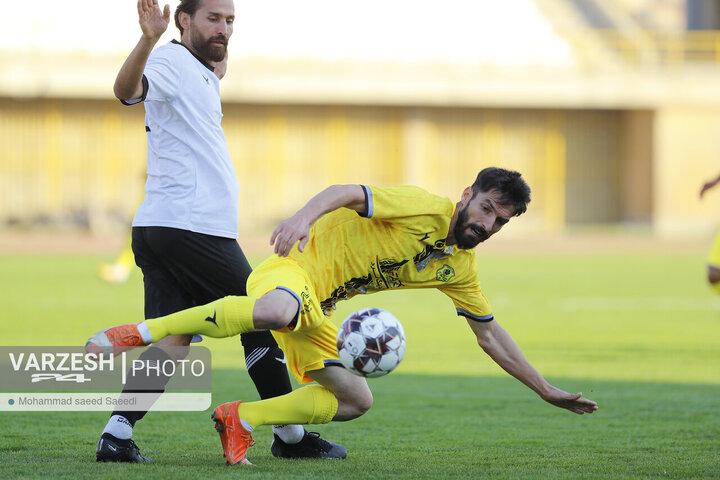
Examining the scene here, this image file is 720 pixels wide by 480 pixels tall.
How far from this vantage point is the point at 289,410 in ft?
15.7

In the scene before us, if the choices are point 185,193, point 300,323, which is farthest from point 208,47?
point 300,323

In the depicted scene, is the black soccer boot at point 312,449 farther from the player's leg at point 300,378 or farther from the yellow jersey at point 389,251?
the yellow jersey at point 389,251

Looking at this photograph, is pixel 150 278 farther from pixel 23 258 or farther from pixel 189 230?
pixel 23 258

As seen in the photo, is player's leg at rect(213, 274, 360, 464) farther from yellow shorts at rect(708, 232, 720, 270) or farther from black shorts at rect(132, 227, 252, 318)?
yellow shorts at rect(708, 232, 720, 270)

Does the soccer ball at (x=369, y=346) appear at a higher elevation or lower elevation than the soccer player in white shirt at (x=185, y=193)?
lower

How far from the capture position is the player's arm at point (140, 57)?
438 centimetres

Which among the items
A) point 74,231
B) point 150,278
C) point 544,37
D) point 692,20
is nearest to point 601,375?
point 150,278

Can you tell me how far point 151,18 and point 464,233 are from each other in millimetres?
1779

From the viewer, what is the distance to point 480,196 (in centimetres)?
477

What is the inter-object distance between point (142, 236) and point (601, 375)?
512 centimetres

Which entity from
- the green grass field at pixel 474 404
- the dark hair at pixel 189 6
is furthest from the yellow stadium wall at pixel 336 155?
the dark hair at pixel 189 6

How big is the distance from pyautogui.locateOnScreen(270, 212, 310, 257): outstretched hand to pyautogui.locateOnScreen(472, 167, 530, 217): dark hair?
907 mm

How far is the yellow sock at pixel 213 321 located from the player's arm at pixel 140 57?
3.33 ft

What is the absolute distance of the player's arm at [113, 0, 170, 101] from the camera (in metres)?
4.38
